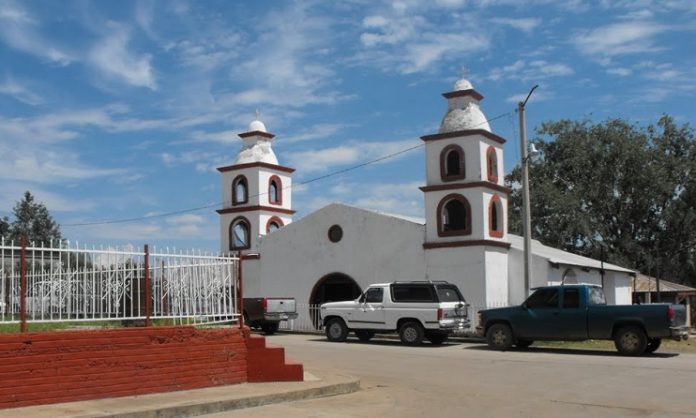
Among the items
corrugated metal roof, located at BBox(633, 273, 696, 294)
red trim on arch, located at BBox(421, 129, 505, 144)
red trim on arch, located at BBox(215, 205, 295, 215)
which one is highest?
red trim on arch, located at BBox(421, 129, 505, 144)

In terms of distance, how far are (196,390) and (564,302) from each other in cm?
1216

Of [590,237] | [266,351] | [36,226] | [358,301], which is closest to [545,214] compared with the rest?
[590,237]

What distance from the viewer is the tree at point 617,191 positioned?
170ft

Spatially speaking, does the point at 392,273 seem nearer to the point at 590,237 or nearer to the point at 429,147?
the point at 429,147

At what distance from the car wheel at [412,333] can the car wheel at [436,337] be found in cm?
31

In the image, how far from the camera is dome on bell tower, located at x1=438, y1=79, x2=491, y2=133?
100 ft

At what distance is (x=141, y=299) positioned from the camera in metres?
12.5

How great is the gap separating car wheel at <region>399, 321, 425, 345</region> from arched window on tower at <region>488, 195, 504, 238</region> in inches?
313

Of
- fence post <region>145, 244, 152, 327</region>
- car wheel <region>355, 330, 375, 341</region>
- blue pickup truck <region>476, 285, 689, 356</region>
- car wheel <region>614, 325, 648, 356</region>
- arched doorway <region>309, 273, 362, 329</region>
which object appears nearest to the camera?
fence post <region>145, 244, 152, 327</region>

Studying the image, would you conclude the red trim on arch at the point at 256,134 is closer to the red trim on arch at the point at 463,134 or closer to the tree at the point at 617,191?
the red trim on arch at the point at 463,134

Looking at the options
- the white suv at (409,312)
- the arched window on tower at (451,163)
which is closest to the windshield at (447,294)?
the white suv at (409,312)

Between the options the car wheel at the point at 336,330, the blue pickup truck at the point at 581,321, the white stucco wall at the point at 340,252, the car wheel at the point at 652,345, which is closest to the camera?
the blue pickup truck at the point at 581,321

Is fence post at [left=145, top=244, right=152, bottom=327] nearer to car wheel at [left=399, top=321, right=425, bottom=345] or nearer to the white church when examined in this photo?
car wheel at [left=399, top=321, right=425, bottom=345]

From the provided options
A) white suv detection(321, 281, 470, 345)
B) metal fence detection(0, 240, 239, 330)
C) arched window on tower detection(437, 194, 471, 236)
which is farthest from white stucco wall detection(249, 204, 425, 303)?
metal fence detection(0, 240, 239, 330)
